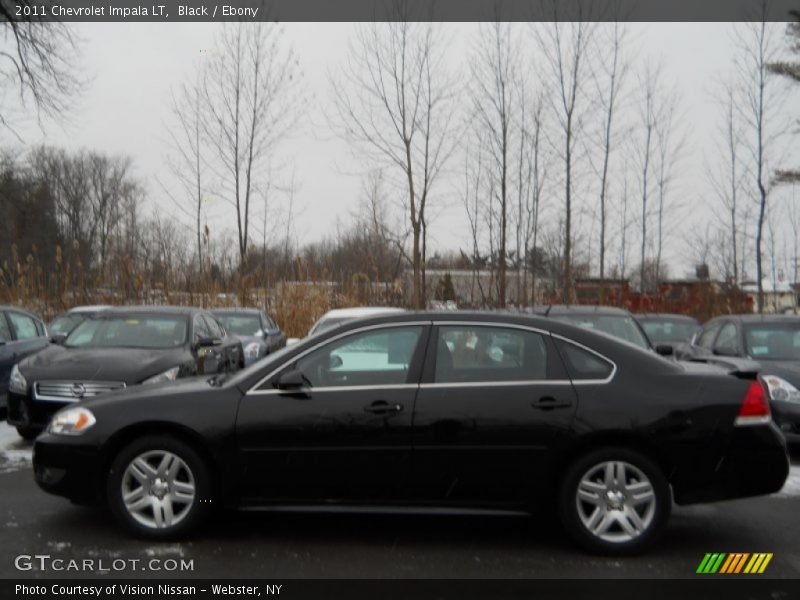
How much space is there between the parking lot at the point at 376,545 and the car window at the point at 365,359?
104 cm

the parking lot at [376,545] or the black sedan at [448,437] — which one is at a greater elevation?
the black sedan at [448,437]

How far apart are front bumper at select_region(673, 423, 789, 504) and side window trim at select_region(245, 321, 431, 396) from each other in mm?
1728

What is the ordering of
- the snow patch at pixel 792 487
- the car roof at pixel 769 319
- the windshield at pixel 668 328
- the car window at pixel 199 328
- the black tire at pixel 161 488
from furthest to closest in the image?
the windshield at pixel 668 328 → the car window at pixel 199 328 → the car roof at pixel 769 319 → the snow patch at pixel 792 487 → the black tire at pixel 161 488

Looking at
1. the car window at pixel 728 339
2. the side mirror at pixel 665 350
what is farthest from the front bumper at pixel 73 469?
the car window at pixel 728 339

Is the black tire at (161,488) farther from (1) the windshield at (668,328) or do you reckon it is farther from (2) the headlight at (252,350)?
(1) the windshield at (668,328)

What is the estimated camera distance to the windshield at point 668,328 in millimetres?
15956

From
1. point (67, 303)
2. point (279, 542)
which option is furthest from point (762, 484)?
point (67, 303)

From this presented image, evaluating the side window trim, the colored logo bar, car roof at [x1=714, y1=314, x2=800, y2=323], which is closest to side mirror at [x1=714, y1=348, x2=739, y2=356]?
car roof at [x1=714, y1=314, x2=800, y2=323]

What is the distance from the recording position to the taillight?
16.2 feet

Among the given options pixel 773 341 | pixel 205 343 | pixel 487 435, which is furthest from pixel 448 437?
pixel 773 341

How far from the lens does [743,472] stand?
491 centimetres
